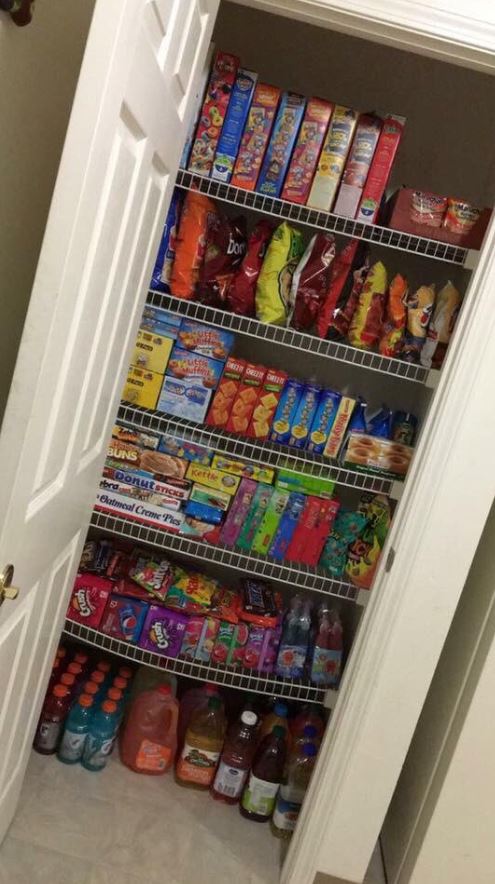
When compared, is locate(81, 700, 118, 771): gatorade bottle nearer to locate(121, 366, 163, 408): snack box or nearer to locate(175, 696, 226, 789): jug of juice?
locate(175, 696, 226, 789): jug of juice

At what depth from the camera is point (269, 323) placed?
2129mm

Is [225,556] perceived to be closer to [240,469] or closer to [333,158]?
[240,469]

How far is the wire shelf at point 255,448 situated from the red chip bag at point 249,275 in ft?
1.14

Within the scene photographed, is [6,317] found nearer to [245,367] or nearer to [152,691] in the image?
[245,367]

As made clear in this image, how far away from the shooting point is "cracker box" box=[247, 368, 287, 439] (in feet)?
7.23

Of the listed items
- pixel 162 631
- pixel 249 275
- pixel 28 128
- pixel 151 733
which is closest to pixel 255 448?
pixel 249 275

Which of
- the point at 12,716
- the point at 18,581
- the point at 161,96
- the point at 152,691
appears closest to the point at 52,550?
the point at 18,581

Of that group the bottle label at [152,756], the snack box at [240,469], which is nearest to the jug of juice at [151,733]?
the bottle label at [152,756]

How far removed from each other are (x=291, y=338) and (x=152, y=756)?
→ 130cm

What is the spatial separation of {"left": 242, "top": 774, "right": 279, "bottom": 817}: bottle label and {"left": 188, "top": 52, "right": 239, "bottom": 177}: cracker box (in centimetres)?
171

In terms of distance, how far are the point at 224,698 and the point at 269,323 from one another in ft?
4.29

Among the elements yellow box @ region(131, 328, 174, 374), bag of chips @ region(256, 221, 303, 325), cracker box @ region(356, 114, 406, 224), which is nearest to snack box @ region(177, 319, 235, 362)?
yellow box @ region(131, 328, 174, 374)

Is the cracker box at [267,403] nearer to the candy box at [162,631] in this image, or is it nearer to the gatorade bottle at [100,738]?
the candy box at [162,631]

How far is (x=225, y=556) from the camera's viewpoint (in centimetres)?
222
